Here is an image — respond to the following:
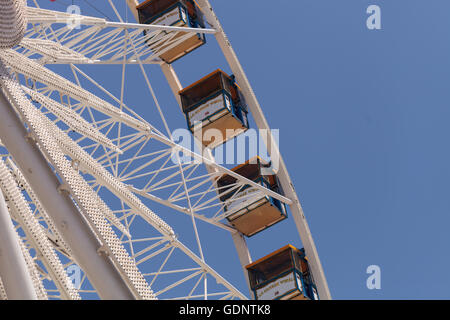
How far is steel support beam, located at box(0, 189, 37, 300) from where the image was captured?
28.8 feet

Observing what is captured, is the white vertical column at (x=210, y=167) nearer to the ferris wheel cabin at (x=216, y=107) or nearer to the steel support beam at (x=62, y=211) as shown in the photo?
the ferris wheel cabin at (x=216, y=107)

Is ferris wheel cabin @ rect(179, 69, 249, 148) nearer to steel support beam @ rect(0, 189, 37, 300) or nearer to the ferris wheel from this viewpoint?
the ferris wheel

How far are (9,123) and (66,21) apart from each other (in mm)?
5032

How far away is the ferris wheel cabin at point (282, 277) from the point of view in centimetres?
2105

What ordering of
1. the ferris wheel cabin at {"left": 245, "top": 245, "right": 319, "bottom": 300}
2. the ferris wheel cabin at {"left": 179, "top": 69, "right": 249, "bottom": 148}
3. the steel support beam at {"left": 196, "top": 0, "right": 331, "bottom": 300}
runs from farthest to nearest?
the ferris wheel cabin at {"left": 179, "top": 69, "right": 249, "bottom": 148} < the steel support beam at {"left": 196, "top": 0, "right": 331, "bottom": 300} < the ferris wheel cabin at {"left": 245, "top": 245, "right": 319, "bottom": 300}

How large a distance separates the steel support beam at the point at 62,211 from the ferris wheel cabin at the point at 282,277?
11365 millimetres

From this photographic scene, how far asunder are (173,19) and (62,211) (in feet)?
48.4

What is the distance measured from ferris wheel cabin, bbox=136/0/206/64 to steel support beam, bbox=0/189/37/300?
15.0m

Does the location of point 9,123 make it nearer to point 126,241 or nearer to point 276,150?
point 126,241

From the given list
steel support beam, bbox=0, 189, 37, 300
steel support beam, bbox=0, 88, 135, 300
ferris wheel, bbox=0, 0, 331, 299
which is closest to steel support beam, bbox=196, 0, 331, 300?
ferris wheel, bbox=0, 0, 331, 299

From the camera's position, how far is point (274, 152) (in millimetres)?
22781

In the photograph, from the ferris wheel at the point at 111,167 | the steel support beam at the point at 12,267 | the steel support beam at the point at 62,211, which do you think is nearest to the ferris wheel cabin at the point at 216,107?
the ferris wheel at the point at 111,167
